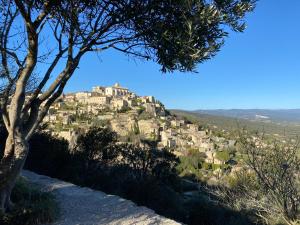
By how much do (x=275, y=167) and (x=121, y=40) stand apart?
3.99 metres

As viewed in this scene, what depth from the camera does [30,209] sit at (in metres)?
5.92

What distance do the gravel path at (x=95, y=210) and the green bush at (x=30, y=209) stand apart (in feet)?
0.65

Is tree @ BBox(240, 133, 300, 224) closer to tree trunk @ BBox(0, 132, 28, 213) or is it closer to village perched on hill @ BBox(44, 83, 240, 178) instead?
tree trunk @ BBox(0, 132, 28, 213)

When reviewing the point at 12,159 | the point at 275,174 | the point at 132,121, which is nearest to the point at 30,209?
the point at 12,159

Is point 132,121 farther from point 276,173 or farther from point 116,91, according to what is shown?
point 116,91

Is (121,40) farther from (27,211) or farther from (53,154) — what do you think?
(53,154)

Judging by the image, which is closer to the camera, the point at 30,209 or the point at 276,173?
the point at 30,209

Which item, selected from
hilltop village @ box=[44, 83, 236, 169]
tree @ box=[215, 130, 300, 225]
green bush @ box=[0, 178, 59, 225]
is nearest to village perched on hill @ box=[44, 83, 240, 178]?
hilltop village @ box=[44, 83, 236, 169]

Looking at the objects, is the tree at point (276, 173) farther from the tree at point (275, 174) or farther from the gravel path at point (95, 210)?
the gravel path at point (95, 210)

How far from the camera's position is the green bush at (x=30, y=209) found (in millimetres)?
5520

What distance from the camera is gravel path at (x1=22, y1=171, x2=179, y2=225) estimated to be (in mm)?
6355

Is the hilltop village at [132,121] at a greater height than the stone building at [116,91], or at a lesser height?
lesser

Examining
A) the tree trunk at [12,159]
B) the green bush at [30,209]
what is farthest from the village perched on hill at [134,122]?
the tree trunk at [12,159]

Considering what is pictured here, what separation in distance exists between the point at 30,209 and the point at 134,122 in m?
43.9
